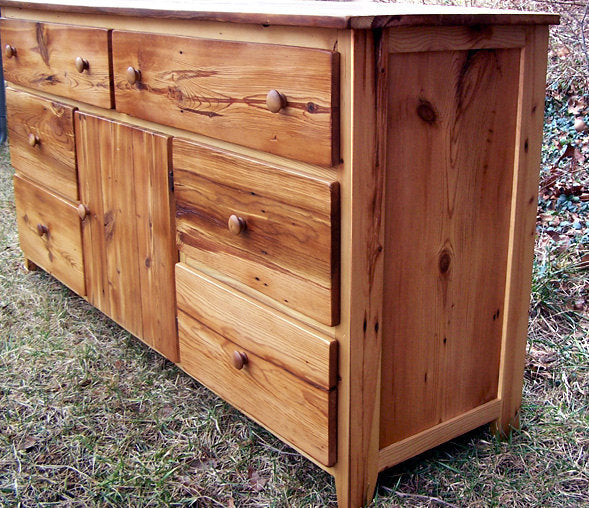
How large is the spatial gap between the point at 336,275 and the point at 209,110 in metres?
0.52

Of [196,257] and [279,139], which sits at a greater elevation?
[279,139]

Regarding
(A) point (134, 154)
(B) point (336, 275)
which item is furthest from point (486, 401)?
(A) point (134, 154)

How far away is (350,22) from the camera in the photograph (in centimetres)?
132

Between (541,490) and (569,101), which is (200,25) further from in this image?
(569,101)

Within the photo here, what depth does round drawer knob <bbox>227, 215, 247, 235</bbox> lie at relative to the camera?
1691 mm

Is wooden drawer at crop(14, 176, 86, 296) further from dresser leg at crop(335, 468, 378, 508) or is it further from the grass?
dresser leg at crop(335, 468, 378, 508)

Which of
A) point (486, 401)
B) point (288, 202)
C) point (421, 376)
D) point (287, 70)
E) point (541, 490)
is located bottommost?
point (541, 490)

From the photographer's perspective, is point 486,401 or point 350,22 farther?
point 486,401

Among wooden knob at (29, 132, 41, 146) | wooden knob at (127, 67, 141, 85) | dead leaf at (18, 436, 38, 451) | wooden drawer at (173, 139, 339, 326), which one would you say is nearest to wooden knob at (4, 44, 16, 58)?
wooden knob at (29, 132, 41, 146)

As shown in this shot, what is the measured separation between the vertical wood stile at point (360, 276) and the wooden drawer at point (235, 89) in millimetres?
39

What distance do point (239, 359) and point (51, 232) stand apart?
123 cm

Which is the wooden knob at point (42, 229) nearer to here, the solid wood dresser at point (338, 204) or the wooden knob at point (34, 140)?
the wooden knob at point (34, 140)

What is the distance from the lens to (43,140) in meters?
2.61

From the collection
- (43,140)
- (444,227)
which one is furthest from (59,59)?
(444,227)
